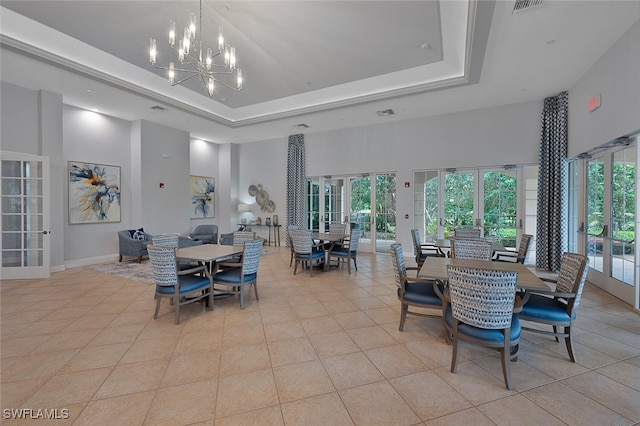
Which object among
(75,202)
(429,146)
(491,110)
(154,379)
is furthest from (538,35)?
(75,202)


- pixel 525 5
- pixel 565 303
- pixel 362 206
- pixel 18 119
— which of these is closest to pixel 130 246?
pixel 18 119

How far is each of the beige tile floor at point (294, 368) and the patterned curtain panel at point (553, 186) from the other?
6.62 feet

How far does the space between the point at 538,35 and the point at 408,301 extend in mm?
3817

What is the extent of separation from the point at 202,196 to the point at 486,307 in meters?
9.19

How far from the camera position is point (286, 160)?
9227mm

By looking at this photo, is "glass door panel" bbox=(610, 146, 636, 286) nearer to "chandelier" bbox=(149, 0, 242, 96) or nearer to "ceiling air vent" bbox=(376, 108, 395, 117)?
"ceiling air vent" bbox=(376, 108, 395, 117)

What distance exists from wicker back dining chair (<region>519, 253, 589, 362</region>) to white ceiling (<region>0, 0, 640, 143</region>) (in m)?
2.83

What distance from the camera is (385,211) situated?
7.77 m

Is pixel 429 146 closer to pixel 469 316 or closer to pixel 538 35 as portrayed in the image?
pixel 538 35

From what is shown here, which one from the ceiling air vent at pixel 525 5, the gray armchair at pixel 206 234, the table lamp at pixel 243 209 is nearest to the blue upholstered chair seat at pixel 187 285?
the gray armchair at pixel 206 234

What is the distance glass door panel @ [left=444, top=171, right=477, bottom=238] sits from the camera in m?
6.73

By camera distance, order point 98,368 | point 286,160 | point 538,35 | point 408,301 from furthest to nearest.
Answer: point 286,160 < point 538,35 < point 408,301 < point 98,368

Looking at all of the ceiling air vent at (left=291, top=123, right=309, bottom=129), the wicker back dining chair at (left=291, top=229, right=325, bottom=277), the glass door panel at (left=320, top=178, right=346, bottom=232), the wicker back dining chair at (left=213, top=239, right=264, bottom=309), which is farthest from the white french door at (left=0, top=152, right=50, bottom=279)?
the glass door panel at (left=320, top=178, right=346, bottom=232)

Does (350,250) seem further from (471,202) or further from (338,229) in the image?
(471,202)
